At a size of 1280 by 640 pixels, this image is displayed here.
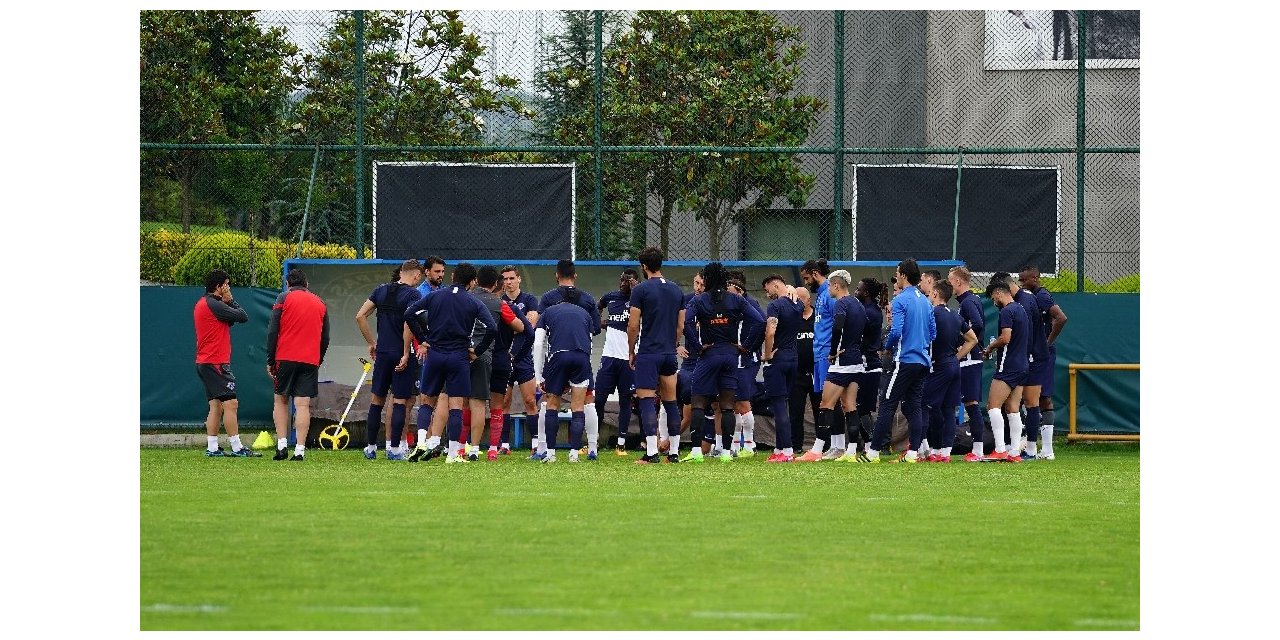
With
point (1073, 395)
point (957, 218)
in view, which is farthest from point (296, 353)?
point (1073, 395)

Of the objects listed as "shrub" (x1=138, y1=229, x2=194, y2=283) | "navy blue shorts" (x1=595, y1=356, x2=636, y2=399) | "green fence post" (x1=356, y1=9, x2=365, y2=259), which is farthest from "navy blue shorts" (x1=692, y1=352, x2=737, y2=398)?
"shrub" (x1=138, y1=229, x2=194, y2=283)

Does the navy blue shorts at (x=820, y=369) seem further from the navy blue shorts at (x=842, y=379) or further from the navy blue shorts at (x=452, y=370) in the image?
the navy blue shorts at (x=452, y=370)

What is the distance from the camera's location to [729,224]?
20.0m

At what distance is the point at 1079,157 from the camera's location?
2019cm

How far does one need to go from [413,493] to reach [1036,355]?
7.71 meters

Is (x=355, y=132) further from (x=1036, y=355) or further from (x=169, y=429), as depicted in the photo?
(x=1036, y=355)

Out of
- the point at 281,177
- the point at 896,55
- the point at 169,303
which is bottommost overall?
the point at 169,303

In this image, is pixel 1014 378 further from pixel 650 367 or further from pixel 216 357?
pixel 216 357

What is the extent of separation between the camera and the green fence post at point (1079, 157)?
65.9ft

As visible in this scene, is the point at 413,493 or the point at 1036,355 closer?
the point at 413,493

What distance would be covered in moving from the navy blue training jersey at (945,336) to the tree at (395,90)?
6.23m

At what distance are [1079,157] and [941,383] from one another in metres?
5.38
